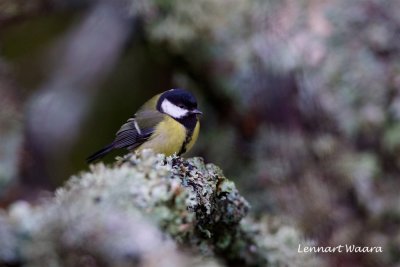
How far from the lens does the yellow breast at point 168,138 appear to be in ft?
9.52

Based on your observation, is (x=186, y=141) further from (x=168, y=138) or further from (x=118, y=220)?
(x=118, y=220)

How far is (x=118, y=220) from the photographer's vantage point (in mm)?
970

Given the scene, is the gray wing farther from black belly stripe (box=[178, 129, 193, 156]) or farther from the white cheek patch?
black belly stripe (box=[178, 129, 193, 156])

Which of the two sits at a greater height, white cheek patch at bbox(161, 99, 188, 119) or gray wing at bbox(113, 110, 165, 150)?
white cheek patch at bbox(161, 99, 188, 119)

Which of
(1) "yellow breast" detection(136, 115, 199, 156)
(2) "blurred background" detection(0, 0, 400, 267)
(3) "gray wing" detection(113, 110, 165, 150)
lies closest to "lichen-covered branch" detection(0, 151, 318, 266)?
(1) "yellow breast" detection(136, 115, 199, 156)

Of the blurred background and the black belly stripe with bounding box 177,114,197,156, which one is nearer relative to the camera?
the black belly stripe with bounding box 177,114,197,156

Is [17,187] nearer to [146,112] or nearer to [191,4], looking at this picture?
[146,112]

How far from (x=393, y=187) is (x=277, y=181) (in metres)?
0.72

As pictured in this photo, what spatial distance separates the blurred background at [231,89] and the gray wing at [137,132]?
930mm

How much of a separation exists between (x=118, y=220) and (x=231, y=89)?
3255mm

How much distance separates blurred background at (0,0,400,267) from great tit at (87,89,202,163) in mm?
943

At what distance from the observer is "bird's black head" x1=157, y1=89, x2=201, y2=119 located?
2.90m

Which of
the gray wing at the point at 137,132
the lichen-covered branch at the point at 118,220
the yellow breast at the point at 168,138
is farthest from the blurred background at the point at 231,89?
the lichen-covered branch at the point at 118,220

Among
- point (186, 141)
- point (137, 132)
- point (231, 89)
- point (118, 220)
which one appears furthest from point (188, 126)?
point (118, 220)
